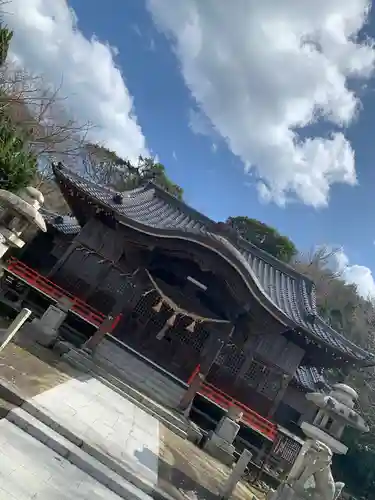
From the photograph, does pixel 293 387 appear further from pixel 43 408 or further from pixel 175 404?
pixel 43 408

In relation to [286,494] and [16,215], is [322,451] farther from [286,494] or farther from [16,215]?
[16,215]

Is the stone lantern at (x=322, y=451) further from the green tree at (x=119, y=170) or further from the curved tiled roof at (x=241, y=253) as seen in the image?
the green tree at (x=119, y=170)

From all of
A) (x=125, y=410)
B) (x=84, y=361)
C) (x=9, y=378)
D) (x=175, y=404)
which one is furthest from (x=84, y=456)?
(x=175, y=404)

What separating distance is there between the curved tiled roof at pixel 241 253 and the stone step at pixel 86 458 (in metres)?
9.50

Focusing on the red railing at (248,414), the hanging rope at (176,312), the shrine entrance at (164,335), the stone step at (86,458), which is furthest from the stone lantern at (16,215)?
the red railing at (248,414)

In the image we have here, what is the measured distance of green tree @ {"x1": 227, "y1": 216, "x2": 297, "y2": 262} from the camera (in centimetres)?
4784

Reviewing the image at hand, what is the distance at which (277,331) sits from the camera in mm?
15555

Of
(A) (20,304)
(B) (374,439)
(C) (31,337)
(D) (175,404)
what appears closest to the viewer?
(C) (31,337)

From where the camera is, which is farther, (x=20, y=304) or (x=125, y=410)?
(x=20, y=304)

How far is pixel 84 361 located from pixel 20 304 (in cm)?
480

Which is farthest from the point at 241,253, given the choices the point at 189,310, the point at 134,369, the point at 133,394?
the point at 133,394

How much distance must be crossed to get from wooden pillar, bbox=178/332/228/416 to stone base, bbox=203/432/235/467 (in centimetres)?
177

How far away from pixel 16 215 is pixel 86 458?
5.16m

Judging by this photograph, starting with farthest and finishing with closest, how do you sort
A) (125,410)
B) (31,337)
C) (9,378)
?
(31,337) → (125,410) → (9,378)
